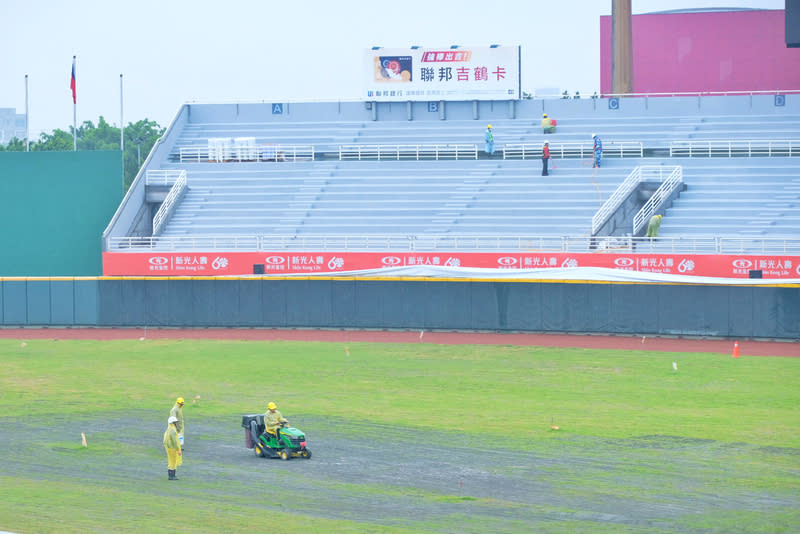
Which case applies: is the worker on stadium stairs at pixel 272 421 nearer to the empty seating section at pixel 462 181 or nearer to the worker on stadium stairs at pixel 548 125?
the empty seating section at pixel 462 181

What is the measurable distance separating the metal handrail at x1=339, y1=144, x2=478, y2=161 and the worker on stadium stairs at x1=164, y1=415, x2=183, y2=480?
38475 mm

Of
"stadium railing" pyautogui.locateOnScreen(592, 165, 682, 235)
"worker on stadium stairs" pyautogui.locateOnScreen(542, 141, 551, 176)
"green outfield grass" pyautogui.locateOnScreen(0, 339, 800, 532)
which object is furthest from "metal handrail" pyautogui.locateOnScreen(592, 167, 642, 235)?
"green outfield grass" pyautogui.locateOnScreen(0, 339, 800, 532)

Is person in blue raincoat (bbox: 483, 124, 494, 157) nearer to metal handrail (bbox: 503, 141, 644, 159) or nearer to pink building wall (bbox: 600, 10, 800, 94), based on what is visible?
metal handrail (bbox: 503, 141, 644, 159)

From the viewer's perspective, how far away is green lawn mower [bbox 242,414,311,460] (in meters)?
23.0

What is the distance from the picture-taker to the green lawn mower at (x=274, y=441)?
75.5 ft

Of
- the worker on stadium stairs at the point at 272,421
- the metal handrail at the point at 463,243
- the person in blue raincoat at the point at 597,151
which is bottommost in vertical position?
the worker on stadium stairs at the point at 272,421

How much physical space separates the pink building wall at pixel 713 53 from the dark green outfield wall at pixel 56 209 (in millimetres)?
34911

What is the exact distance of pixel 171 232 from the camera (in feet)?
179

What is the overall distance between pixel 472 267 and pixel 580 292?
597cm

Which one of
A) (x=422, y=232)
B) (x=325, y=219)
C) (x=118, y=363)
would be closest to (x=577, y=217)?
(x=422, y=232)

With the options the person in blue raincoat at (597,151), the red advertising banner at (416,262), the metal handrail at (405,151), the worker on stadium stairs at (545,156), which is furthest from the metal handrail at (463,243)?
the metal handrail at (405,151)

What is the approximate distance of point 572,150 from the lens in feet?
188

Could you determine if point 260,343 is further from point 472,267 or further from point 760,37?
point 760,37

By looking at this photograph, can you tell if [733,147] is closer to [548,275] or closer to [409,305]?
[548,275]
